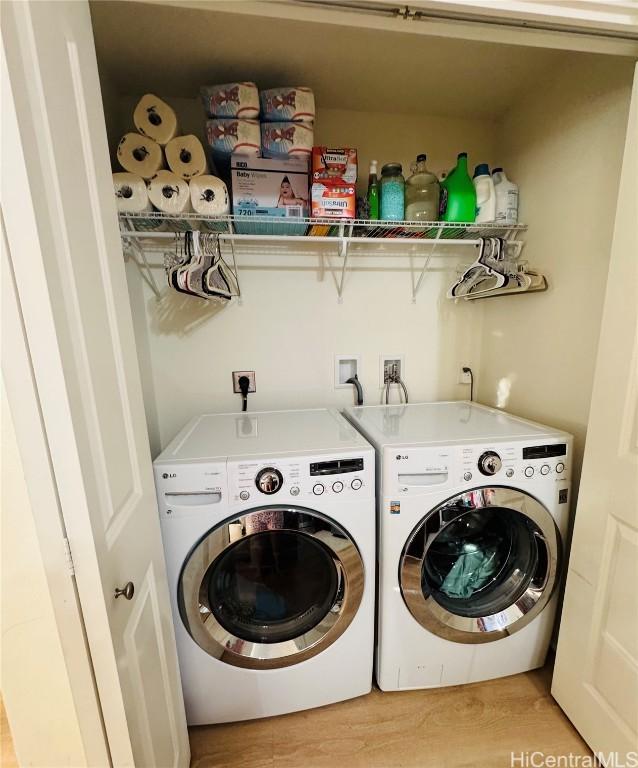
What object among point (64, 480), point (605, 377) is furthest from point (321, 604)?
point (605, 377)

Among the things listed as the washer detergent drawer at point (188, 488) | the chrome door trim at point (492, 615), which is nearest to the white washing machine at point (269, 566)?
the washer detergent drawer at point (188, 488)

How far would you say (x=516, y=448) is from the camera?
1.09 metres

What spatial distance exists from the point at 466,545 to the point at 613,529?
464mm

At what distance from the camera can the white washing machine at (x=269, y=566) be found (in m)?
0.99

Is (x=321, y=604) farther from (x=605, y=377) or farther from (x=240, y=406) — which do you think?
(x=605, y=377)

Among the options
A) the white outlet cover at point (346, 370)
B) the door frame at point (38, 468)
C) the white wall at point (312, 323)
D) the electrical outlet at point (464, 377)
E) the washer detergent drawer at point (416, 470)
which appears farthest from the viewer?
the electrical outlet at point (464, 377)

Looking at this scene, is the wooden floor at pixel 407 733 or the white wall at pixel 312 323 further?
the white wall at pixel 312 323

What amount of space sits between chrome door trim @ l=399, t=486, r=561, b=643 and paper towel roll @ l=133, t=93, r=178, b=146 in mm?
1562

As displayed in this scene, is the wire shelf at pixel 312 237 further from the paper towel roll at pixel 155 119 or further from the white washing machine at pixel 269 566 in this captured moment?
the white washing machine at pixel 269 566

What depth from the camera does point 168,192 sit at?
116 cm

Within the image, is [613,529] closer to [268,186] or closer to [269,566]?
[269,566]

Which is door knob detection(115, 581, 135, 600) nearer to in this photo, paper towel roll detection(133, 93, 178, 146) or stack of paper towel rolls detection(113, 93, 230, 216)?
stack of paper towel rolls detection(113, 93, 230, 216)

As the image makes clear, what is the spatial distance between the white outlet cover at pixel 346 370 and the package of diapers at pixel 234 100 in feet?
3.41

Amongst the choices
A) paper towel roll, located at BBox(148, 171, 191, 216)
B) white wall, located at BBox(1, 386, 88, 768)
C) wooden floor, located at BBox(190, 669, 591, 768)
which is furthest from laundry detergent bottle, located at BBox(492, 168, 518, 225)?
wooden floor, located at BBox(190, 669, 591, 768)
